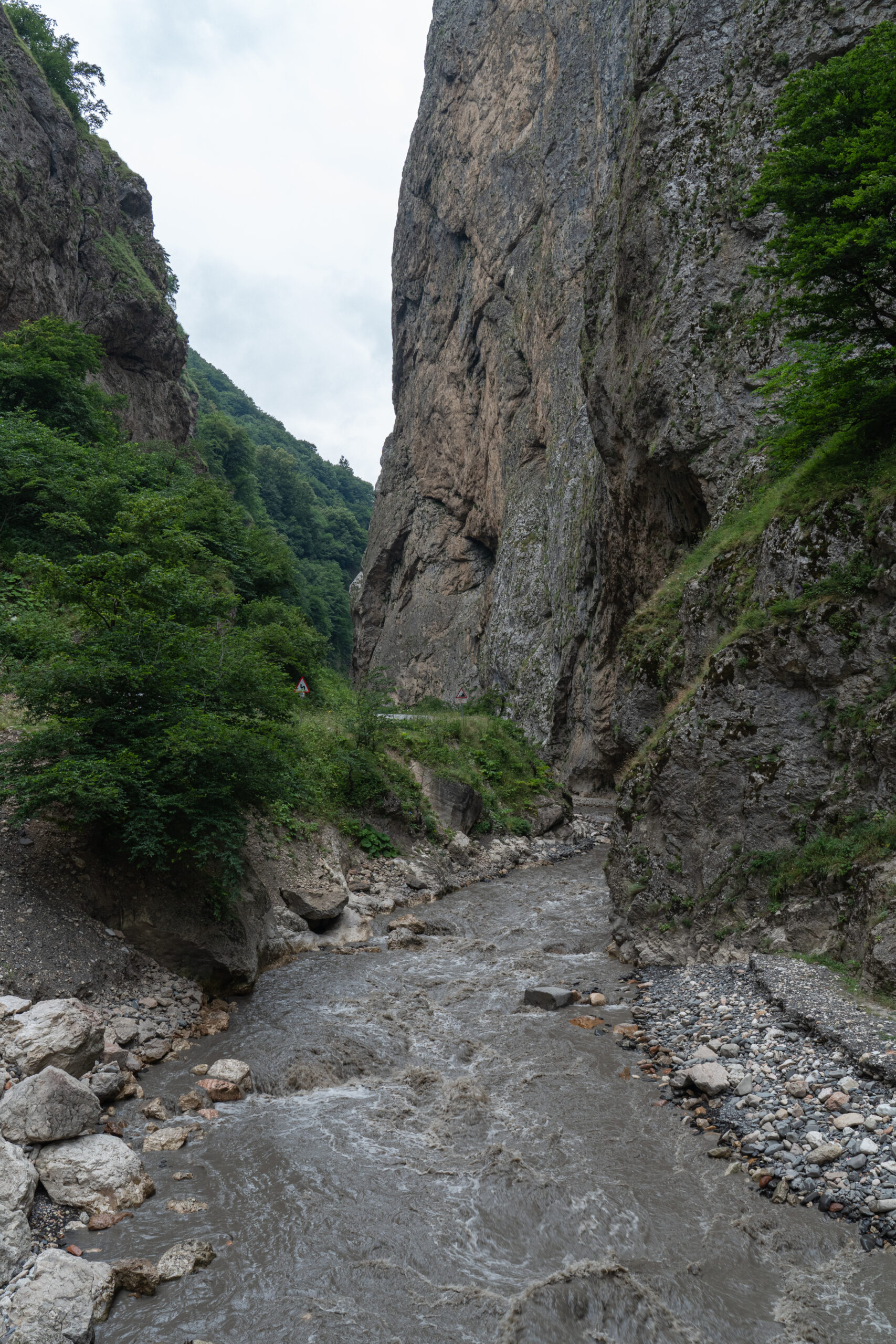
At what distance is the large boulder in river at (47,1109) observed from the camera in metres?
5.88

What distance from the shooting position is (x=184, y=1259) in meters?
5.11

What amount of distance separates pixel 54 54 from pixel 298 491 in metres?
41.9

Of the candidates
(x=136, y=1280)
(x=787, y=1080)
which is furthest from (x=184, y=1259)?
(x=787, y=1080)

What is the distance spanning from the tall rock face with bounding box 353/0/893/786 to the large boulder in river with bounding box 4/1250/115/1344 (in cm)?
1271

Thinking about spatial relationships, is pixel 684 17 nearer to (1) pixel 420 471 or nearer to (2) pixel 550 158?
(2) pixel 550 158

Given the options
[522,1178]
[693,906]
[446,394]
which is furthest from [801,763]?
[446,394]

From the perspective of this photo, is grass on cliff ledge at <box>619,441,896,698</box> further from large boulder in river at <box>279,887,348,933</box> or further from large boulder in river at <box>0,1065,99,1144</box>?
large boulder in river at <box>0,1065,99,1144</box>

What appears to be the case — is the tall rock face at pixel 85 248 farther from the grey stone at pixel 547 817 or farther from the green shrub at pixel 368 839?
the grey stone at pixel 547 817

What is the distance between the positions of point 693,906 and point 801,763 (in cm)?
272

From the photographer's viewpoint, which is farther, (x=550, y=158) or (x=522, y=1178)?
(x=550, y=158)

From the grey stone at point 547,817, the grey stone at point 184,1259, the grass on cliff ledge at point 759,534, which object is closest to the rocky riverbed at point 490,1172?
the grey stone at point 184,1259

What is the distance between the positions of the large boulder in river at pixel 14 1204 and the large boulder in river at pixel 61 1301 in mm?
175

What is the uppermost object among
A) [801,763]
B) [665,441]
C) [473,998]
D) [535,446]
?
[535,446]

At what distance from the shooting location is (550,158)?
4012cm
